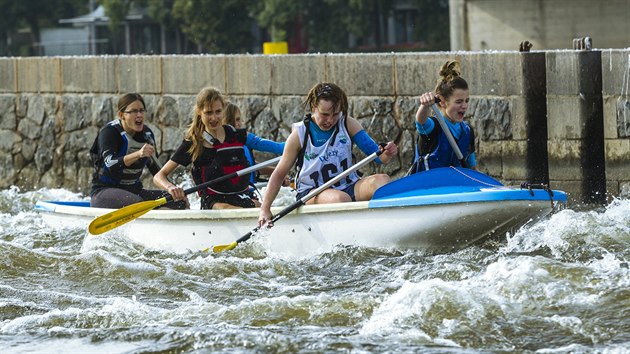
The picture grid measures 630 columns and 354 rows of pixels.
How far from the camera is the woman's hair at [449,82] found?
8617 mm

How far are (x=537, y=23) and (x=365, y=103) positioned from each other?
14.3 m

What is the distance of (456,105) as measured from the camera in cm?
867

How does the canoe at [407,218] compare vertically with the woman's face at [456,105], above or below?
below

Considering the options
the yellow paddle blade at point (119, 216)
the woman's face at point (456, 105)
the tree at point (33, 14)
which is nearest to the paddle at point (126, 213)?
the yellow paddle blade at point (119, 216)

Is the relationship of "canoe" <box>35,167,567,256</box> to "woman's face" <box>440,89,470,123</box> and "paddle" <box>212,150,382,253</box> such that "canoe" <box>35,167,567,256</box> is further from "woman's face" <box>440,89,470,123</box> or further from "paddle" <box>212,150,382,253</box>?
"woman's face" <box>440,89,470,123</box>

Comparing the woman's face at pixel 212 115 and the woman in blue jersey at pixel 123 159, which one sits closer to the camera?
the woman's face at pixel 212 115

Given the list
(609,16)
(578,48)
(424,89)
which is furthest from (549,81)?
(609,16)

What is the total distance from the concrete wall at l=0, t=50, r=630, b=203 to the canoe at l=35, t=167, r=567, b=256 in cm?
263

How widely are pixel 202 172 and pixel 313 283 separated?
59.1 inches

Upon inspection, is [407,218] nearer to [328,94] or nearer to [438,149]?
[438,149]

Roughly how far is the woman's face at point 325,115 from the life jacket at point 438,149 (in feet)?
1.92

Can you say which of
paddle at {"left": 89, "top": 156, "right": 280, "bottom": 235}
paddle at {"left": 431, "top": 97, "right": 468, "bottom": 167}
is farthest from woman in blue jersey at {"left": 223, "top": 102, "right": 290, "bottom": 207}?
paddle at {"left": 431, "top": 97, "right": 468, "bottom": 167}

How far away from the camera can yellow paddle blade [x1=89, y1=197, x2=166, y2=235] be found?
9.34 meters

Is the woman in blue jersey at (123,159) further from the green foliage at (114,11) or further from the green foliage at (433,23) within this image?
the green foliage at (114,11)
